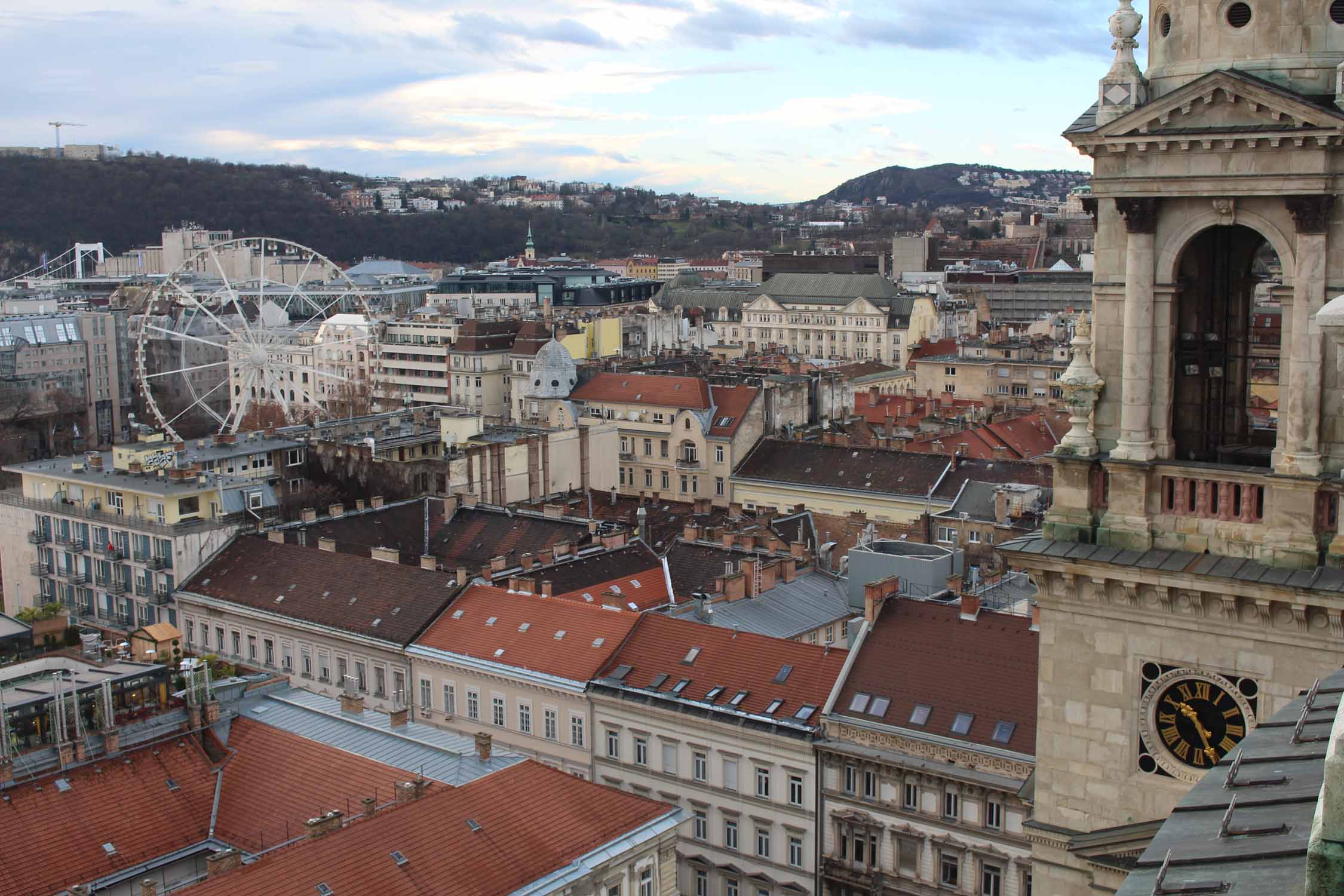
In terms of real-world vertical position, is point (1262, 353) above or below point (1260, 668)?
above

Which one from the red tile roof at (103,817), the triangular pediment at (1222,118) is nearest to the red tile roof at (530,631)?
the red tile roof at (103,817)

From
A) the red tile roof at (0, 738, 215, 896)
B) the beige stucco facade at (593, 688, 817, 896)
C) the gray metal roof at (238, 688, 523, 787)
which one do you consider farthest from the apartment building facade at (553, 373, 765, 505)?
the red tile roof at (0, 738, 215, 896)

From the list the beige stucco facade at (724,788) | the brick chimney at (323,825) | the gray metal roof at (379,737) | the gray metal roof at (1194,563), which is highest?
the gray metal roof at (1194,563)

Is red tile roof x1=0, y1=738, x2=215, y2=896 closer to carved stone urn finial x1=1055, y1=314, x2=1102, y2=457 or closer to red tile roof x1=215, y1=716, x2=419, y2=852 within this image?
red tile roof x1=215, y1=716, x2=419, y2=852

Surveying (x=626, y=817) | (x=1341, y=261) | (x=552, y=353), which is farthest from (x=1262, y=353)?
(x=552, y=353)

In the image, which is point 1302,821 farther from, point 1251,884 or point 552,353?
point 552,353

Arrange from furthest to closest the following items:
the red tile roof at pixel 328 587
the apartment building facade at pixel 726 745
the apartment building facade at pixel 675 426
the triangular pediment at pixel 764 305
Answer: the triangular pediment at pixel 764 305 < the apartment building facade at pixel 675 426 < the red tile roof at pixel 328 587 < the apartment building facade at pixel 726 745

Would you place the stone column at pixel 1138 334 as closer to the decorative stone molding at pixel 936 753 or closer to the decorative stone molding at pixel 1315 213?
the decorative stone molding at pixel 1315 213
